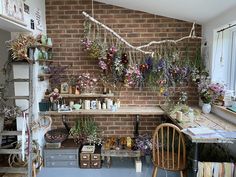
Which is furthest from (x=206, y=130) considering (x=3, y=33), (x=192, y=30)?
(x=3, y=33)

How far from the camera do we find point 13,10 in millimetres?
2383

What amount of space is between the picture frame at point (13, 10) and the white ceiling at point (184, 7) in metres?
1.30

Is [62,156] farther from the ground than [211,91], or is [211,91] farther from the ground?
[211,91]

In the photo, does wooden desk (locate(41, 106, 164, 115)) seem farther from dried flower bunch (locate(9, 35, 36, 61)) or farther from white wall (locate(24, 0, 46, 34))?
white wall (locate(24, 0, 46, 34))

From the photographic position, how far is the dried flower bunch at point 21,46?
2.59 m

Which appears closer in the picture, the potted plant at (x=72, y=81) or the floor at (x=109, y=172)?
the floor at (x=109, y=172)

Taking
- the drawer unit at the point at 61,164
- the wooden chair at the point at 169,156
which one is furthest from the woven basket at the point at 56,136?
the wooden chair at the point at 169,156

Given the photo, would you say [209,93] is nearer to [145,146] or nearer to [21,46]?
[145,146]

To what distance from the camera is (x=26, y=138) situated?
2.85 metres

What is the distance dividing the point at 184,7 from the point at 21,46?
208 cm

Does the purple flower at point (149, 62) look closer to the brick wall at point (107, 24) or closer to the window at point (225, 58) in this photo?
the brick wall at point (107, 24)

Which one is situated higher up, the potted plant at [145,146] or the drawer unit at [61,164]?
the potted plant at [145,146]

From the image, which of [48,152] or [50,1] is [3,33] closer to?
[50,1]

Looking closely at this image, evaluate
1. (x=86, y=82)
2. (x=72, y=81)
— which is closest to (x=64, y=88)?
→ (x=72, y=81)
